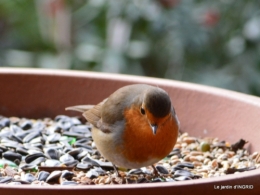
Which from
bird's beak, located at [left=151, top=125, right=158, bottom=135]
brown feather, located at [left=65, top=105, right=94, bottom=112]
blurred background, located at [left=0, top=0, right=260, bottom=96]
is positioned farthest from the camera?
blurred background, located at [left=0, top=0, right=260, bottom=96]

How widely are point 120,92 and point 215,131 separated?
64 centimetres

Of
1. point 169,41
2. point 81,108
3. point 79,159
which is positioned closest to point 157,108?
point 79,159

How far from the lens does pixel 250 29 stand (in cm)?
487

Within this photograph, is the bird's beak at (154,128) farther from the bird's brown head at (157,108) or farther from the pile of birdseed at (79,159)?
the pile of birdseed at (79,159)

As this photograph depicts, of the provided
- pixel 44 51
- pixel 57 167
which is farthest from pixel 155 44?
pixel 57 167

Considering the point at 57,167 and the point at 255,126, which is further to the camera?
the point at 255,126

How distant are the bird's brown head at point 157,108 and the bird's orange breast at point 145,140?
4 cm

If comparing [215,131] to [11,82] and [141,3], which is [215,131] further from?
[141,3]

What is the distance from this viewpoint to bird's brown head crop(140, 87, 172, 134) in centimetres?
297

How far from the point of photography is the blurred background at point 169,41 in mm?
4949

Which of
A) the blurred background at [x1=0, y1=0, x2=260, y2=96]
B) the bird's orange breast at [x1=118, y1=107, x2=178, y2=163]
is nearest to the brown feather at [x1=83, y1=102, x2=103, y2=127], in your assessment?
the bird's orange breast at [x1=118, y1=107, x2=178, y2=163]

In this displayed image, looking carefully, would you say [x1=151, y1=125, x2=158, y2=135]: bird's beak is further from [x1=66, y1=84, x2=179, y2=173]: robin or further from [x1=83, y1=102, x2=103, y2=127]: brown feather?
[x1=83, y1=102, x2=103, y2=127]: brown feather

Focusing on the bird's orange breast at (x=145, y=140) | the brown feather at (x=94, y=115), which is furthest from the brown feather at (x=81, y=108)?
the bird's orange breast at (x=145, y=140)

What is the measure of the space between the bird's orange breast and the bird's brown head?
1.5 inches
